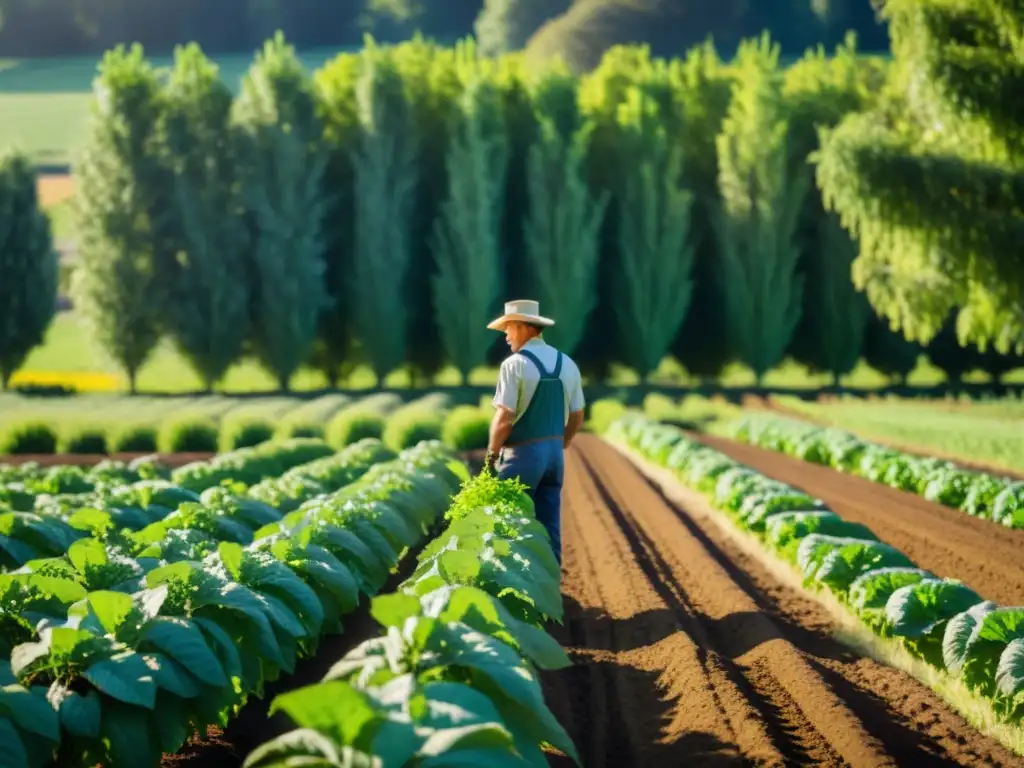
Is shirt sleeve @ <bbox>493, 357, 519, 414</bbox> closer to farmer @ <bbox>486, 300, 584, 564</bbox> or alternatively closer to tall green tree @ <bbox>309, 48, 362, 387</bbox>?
farmer @ <bbox>486, 300, 584, 564</bbox>

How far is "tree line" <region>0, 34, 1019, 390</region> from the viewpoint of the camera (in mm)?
37875

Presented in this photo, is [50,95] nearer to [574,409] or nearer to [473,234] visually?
[473,234]

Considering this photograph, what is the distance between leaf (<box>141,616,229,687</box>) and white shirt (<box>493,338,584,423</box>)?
11.3 feet

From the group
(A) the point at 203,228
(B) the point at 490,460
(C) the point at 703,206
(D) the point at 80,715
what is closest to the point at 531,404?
(B) the point at 490,460

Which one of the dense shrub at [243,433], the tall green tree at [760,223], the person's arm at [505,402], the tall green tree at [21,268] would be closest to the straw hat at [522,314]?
the person's arm at [505,402]

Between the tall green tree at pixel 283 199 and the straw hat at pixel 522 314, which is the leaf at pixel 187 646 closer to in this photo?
the straw hat at pixel 522 314

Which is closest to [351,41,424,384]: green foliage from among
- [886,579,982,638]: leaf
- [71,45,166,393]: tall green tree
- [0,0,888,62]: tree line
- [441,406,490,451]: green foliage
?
[71,45,166,393]: tall green tree

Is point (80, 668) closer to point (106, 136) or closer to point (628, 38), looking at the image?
point (106, 136)

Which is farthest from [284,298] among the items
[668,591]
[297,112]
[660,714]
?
[660,714]

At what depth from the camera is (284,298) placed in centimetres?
3775

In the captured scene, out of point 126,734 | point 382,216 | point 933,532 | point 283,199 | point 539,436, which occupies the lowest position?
point 933,532

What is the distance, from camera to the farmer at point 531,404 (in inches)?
326

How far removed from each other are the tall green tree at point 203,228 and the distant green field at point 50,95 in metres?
28.5

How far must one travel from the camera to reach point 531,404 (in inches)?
331
